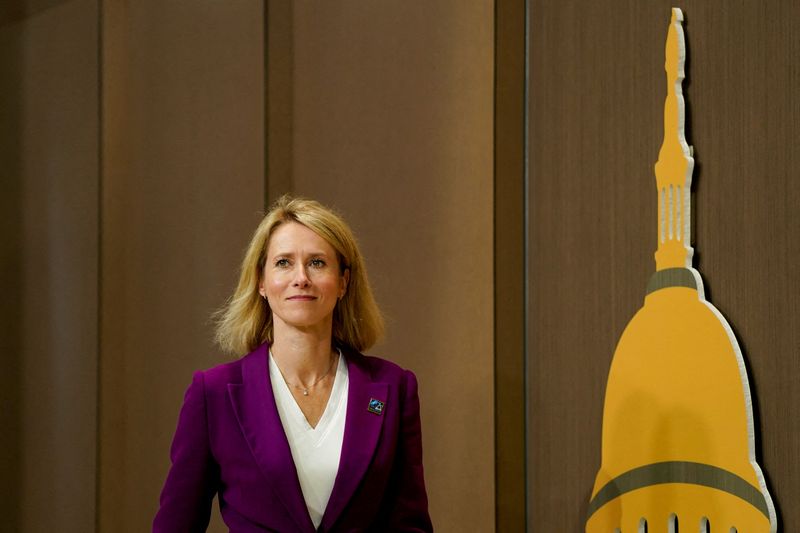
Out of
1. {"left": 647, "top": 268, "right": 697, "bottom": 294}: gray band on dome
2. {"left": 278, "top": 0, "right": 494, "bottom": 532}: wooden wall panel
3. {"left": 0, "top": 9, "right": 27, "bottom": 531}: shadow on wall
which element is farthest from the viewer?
{"left": 0, "top": 9, "right": 27, "bottom": 531}: shadow on wall

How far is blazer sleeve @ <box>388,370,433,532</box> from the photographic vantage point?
219 cm

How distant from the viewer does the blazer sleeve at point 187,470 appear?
2123mm

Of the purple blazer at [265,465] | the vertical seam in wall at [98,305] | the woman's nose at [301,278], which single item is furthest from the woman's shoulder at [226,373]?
the vertical seam in wall at [98,305]

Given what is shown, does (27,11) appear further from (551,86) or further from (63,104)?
(551,86)

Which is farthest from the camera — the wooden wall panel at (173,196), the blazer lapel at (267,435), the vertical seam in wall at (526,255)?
the wooden wall panel at (173,196)

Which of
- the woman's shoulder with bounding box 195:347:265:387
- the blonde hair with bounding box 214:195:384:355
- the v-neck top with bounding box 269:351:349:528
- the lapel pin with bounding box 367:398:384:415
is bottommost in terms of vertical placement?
the v-neck top with bounding box 269:351:349:528

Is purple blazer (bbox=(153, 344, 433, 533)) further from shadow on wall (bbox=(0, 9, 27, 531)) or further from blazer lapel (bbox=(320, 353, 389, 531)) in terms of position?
shadow on wall (bbox=(0, 9, 27, 531))

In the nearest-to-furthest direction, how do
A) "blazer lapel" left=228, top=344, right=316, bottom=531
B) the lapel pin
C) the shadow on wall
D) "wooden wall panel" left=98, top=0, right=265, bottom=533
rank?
"blazer lapel" left=228, top=344, right=316, bottom=531, the lapel pin, the shadow on wall, "wooden wall panel" left=98, top=0, right=265, bottom=533

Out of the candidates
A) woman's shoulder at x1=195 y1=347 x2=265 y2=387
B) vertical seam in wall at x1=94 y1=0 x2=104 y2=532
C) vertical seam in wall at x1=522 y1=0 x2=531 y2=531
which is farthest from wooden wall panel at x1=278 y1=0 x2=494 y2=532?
woman's shoulder at x1=195 y1=347 x2=265 y2=387

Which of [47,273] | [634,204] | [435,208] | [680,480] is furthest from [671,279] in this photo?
[47,273]

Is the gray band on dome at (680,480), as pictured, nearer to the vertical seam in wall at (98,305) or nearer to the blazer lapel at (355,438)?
the blazer lapel at (355,438)

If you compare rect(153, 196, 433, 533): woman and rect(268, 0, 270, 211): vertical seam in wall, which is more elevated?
rect(268, 0, 270, 211): vertical seam in wall

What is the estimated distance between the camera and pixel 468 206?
3.60 m

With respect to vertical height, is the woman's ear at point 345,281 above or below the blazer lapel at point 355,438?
above
